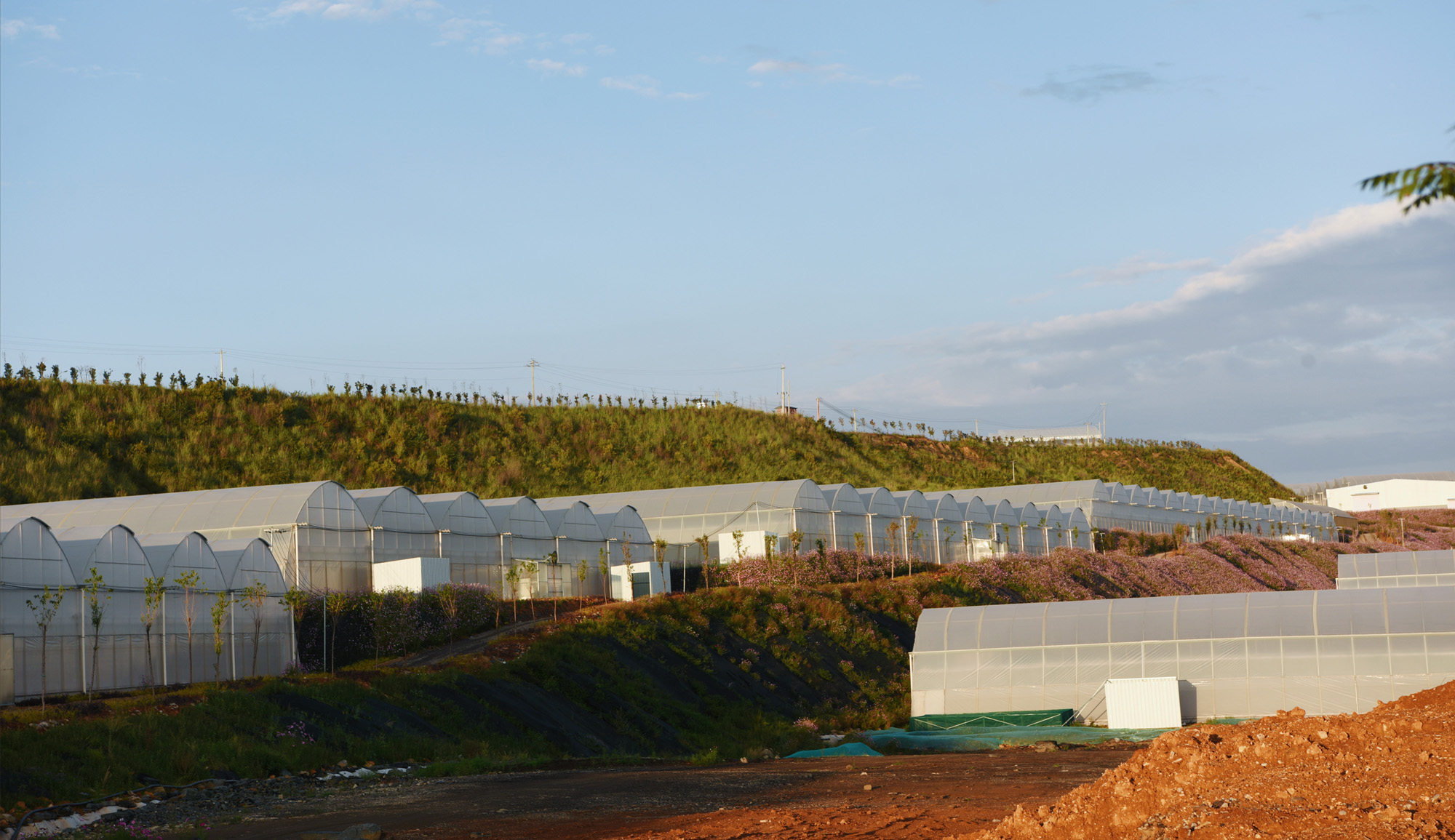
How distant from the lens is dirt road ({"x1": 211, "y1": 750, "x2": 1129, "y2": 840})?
516 inches

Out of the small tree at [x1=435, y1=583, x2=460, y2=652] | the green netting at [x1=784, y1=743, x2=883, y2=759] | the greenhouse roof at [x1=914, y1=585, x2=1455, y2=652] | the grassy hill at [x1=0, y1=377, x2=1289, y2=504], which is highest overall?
the grassy hill at [x1=0, y1=377, x2=1289, y2=504]

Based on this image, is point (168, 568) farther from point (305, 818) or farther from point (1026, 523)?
point (1026, 523)

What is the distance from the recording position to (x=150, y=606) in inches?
1028

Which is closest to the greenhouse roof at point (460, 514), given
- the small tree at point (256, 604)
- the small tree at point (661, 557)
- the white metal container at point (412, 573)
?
the white metal container at point (412, 573)

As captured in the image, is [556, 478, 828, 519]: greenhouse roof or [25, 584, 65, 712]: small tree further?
[556, 478, 828, 519]: greenhouse roof

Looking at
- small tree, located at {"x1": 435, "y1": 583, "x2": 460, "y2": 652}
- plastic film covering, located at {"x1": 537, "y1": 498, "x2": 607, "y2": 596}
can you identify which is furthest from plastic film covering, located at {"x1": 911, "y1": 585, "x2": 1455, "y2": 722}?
plastic film covering, located at {"x1": 537, "y1": 498, "x2": 607, "y2": 596}

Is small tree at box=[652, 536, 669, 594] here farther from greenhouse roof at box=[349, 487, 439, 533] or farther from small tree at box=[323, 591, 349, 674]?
small tree at box=[323, 591, 349, 674]

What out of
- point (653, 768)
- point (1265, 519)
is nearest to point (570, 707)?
point (653, 768)

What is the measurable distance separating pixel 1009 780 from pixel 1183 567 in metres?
47.9

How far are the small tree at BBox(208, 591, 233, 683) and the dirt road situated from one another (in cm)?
974

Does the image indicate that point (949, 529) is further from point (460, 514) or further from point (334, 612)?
point (334, 612)

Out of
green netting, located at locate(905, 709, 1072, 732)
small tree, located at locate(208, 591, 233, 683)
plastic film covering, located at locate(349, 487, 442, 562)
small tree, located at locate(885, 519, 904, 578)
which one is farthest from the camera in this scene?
small tree, located at locate(885, 519, 904, 578)

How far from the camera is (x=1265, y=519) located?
92.9m

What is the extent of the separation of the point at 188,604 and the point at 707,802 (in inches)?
671
